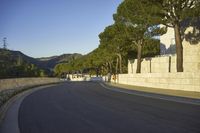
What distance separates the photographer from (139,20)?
40.2 metres

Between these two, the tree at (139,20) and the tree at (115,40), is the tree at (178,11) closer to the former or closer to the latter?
the tree at (139,20)

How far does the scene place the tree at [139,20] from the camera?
3462 cm

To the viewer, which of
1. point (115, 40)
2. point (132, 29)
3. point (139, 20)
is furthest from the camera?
point (115, 40)

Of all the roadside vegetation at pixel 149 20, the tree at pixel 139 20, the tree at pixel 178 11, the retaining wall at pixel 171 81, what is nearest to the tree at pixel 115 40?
the roadside vegetation at pixel 149 20

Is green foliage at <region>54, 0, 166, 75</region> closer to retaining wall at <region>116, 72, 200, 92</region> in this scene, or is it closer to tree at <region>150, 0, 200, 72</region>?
tree at <region>150, 0, 200, 72</region>

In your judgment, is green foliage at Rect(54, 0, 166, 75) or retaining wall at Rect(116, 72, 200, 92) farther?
green foliage at Rect(54, 0, 166, 75)

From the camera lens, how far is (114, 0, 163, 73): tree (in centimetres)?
3462

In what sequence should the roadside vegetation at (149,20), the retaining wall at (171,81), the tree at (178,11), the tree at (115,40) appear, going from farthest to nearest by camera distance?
1. the tree at (115,40)
2. the roadside vegetation at (149,20)
3. the tree at (178,11)
4. the retaining wall at (171,81)

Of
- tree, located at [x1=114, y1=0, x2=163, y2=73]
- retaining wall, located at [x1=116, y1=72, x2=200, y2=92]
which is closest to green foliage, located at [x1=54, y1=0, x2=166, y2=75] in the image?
tree, located at [x1=114, y1=0, x2=163, y2=73]

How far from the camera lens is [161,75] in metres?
34.5

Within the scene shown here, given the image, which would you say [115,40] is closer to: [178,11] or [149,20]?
[149,20]

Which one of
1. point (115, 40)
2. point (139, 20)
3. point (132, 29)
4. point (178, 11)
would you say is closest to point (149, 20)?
point (178, 11)

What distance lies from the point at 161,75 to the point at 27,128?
80.4 feet

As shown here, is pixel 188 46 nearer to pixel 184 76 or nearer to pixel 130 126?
pixel 184 76
